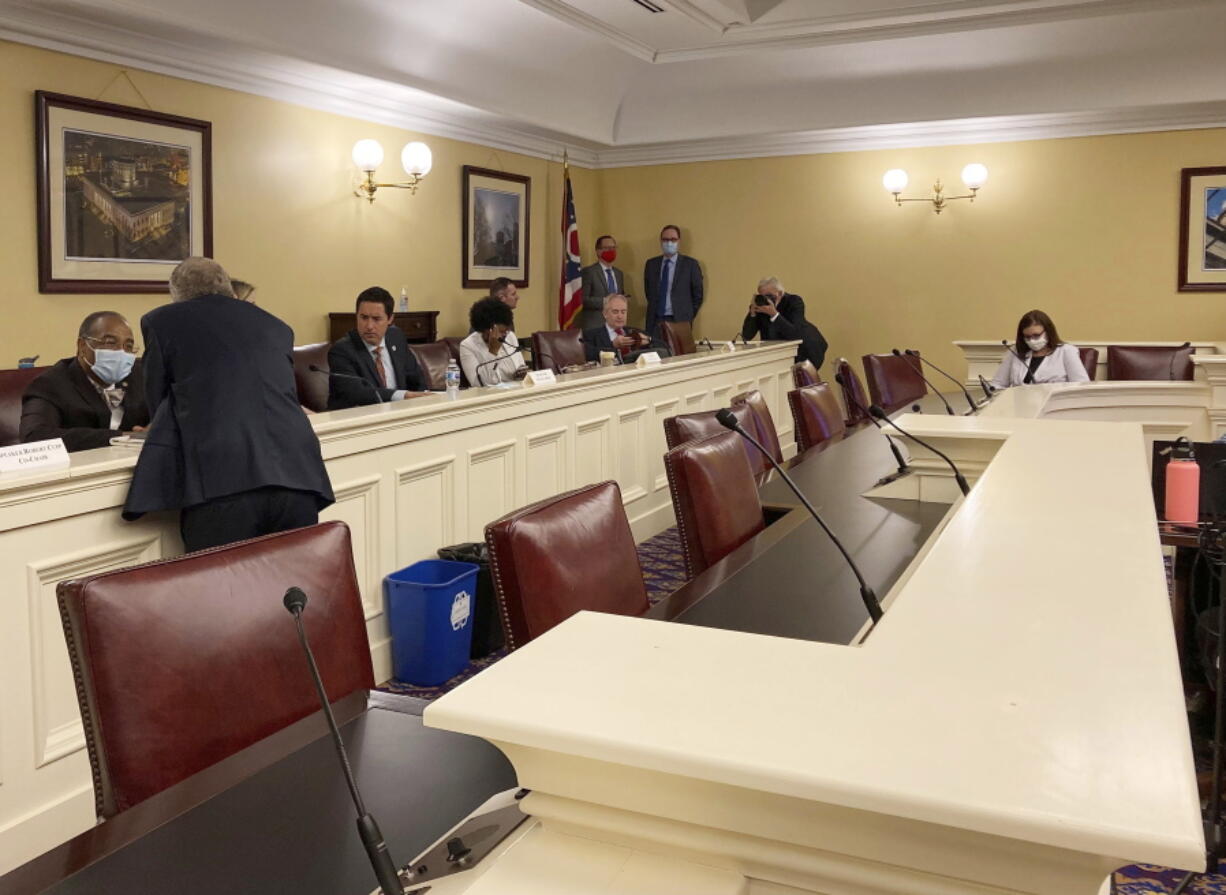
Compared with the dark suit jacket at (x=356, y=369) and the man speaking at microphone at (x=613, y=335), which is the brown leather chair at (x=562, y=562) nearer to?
the dark suit jacket at (x=356, y=369)

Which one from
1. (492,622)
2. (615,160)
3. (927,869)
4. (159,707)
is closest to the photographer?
(927,869)

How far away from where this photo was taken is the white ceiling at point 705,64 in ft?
19.9

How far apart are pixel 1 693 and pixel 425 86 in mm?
5600

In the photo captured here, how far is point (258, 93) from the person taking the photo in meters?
6.32

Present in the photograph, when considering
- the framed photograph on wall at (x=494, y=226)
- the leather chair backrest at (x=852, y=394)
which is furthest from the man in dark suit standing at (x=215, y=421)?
the framed photograph on wall at (x=494, y=226)

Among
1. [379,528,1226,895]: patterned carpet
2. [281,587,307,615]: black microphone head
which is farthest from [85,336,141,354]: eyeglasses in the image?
[281,587,307,615]: black microphone head

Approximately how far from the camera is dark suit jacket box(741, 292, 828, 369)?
8.66 m

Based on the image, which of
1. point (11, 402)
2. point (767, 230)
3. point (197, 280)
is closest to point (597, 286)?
point (767, 230)

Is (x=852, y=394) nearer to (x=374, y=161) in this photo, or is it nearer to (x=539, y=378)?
(x=539, y=378)

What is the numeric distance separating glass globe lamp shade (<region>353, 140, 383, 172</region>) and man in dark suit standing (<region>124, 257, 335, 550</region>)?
13.9ft

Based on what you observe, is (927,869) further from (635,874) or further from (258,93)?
(258,93)

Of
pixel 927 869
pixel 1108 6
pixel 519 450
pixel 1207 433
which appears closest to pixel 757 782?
pixel 927 869

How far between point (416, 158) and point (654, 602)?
4.01 m

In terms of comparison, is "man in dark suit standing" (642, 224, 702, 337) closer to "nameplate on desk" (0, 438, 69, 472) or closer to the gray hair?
the gray hair
